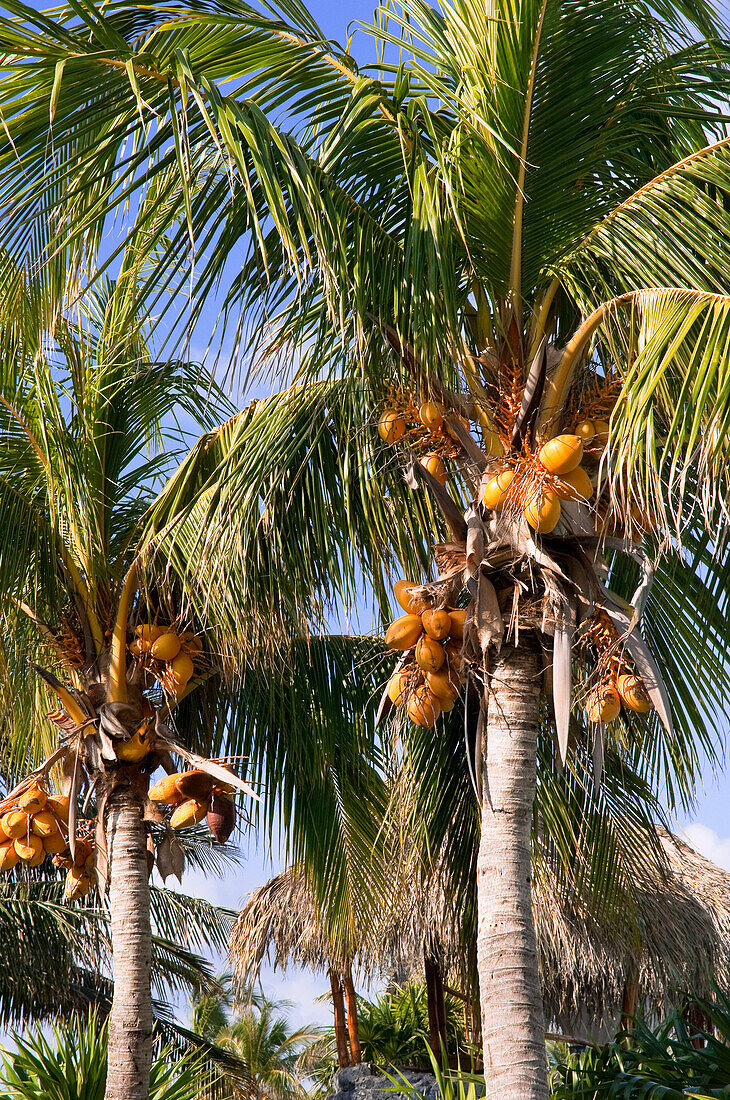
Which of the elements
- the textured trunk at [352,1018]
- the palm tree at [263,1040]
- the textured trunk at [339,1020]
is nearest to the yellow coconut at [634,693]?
the textured trunk at [352,1018]

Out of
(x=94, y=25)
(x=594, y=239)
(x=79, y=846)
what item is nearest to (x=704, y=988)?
(x=79, y=846)

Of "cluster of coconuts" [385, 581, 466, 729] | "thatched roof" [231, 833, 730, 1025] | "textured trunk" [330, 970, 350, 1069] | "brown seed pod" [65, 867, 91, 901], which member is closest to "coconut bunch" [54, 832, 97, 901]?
"brown seed pod" [65, 867, 91, 901]

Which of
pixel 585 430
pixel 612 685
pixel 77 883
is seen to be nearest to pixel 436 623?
pixel 612 685

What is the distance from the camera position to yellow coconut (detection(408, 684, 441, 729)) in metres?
4.54

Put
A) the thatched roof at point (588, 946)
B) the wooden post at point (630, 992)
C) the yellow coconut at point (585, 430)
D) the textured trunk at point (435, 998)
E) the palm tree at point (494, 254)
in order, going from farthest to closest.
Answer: the wooden post at point (630, 992) → the thatched roof at point (588, 946) → the textured trunk at point (435, 998) → the yellow coconut at point (585, 430) → the palm tree at point (494, 254)

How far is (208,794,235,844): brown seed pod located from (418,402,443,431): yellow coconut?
2.65m

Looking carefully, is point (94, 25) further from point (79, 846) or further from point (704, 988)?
point (704, 988)

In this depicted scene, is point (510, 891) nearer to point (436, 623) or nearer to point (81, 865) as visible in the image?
point (436, 623)

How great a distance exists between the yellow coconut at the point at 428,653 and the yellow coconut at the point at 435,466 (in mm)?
690

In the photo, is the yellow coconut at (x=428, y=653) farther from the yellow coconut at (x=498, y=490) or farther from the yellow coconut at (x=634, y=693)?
the yellow coconut at (x=634, y=693)

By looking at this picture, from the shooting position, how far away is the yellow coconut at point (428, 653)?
448cm

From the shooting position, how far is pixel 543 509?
4.04 meters

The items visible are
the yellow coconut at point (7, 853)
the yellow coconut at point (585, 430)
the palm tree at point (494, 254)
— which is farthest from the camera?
the yellow coconut at point (7, 853)

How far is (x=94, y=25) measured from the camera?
354 cm
